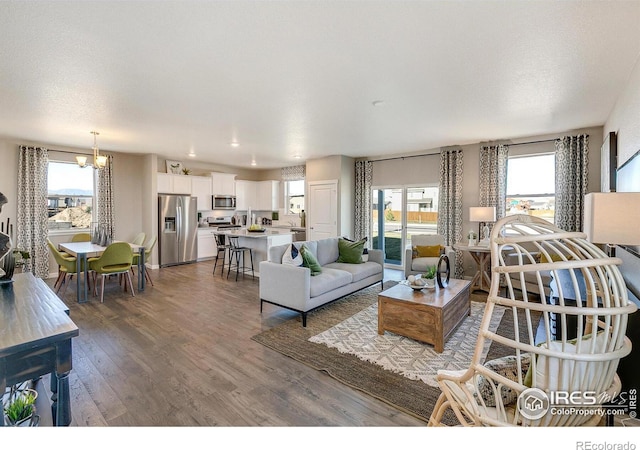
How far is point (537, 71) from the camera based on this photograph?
271 centimetres

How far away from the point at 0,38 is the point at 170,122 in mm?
2122

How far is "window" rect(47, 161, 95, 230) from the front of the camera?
6.06 metres

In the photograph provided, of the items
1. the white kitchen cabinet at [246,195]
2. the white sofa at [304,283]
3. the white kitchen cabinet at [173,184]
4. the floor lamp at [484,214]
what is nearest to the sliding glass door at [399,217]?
the floor lamp at [484,214]

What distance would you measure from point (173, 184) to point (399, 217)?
550 centimetres

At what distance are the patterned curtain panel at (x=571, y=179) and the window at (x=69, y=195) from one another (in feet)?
29.4

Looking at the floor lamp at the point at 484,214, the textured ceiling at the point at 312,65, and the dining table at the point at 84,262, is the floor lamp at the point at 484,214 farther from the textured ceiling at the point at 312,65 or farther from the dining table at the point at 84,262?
the dining table at the point at 84,262

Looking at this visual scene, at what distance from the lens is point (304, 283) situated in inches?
139

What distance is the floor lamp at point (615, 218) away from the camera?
1.55 m

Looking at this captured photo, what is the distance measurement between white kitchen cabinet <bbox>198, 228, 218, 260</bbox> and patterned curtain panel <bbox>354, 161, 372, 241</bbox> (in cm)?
375

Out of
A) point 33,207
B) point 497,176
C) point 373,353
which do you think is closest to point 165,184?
point 33,207

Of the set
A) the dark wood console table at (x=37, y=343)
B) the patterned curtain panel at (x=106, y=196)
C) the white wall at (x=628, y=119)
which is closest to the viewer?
the dark wood console table at (x=37, y=343)

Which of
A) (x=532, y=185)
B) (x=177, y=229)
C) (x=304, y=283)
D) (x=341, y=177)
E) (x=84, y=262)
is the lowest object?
(x=304, y=283)

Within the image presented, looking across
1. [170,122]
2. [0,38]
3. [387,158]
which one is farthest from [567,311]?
[387,158]

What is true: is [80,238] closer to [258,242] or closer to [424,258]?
[258,242]
